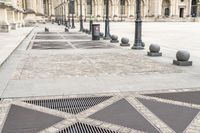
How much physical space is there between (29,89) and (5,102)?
1.11m

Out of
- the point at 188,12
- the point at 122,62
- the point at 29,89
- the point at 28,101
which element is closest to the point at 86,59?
the point at 122,62

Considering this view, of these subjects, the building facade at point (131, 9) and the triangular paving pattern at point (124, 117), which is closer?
the triangular paving pattern at point (124, 117)

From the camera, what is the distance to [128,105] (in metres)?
5.90

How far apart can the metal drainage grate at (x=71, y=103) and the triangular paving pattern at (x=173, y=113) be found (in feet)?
3.25

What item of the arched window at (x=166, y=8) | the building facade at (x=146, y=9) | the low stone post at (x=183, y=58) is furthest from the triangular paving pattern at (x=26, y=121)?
the arched window at (x=166, y=8)

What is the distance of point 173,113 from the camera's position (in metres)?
5.41

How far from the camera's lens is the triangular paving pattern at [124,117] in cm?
484

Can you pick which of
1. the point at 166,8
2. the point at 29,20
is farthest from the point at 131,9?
the point at 29,20

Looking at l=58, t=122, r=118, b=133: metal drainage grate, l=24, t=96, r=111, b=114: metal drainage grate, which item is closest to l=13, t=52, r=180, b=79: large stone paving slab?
l=24, t=96, r=111, b=114: metal drainage grate

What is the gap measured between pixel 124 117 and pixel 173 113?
896 mm

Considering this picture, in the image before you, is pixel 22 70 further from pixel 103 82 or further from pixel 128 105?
pixel 128 105

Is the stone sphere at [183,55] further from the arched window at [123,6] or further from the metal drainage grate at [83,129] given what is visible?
the arched window at [123,6]

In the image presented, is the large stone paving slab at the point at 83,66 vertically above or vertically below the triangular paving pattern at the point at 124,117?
above

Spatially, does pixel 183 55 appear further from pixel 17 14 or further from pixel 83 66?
pixel 17 14
